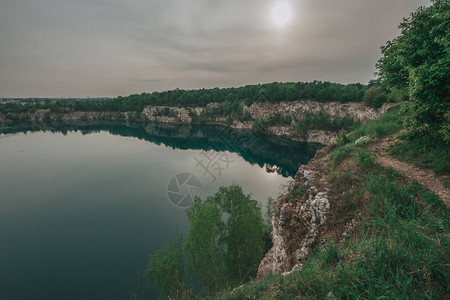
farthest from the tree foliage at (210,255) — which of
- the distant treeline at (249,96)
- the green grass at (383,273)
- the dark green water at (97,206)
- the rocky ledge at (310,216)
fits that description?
the distant treeline at (249,96)

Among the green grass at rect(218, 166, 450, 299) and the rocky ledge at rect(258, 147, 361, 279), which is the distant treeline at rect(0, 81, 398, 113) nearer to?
the rocky ledge at rect(258, 147, 361, 279)

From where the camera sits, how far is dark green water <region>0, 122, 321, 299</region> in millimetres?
18984

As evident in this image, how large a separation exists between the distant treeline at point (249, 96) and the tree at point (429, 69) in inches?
1192

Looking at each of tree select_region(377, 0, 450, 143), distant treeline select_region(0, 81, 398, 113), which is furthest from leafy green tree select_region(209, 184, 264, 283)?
distant treeline select_region(0, 81, 398, 113)

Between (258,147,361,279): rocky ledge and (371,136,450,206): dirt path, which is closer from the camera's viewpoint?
(371,136,450,206): dirt path

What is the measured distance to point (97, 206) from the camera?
102 feet

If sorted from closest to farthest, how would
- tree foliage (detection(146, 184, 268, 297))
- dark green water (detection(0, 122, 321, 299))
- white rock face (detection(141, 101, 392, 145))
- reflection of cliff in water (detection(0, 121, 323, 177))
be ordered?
tree foliage (detection(146, 184, 268, 297)), dark green water (detection(0, 122, 321, 299)), reflection of cliff in water (detection(0, 121, 323, 177)), white rock face (detection(141, 101, 392, 145))

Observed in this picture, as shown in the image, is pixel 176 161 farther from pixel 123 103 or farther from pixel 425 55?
pixel 123 103

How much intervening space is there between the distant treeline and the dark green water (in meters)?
23.9

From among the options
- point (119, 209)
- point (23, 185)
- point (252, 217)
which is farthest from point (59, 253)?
point (23, 185)

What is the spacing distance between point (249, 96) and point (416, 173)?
334 feet

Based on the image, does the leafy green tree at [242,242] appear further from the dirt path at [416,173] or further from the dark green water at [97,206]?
the dirt path at [416,173]

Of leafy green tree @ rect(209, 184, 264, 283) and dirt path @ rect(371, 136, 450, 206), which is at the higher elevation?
dirt path @ rect(371, 136, 450, 206)

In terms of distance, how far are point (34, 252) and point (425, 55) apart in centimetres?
3764
